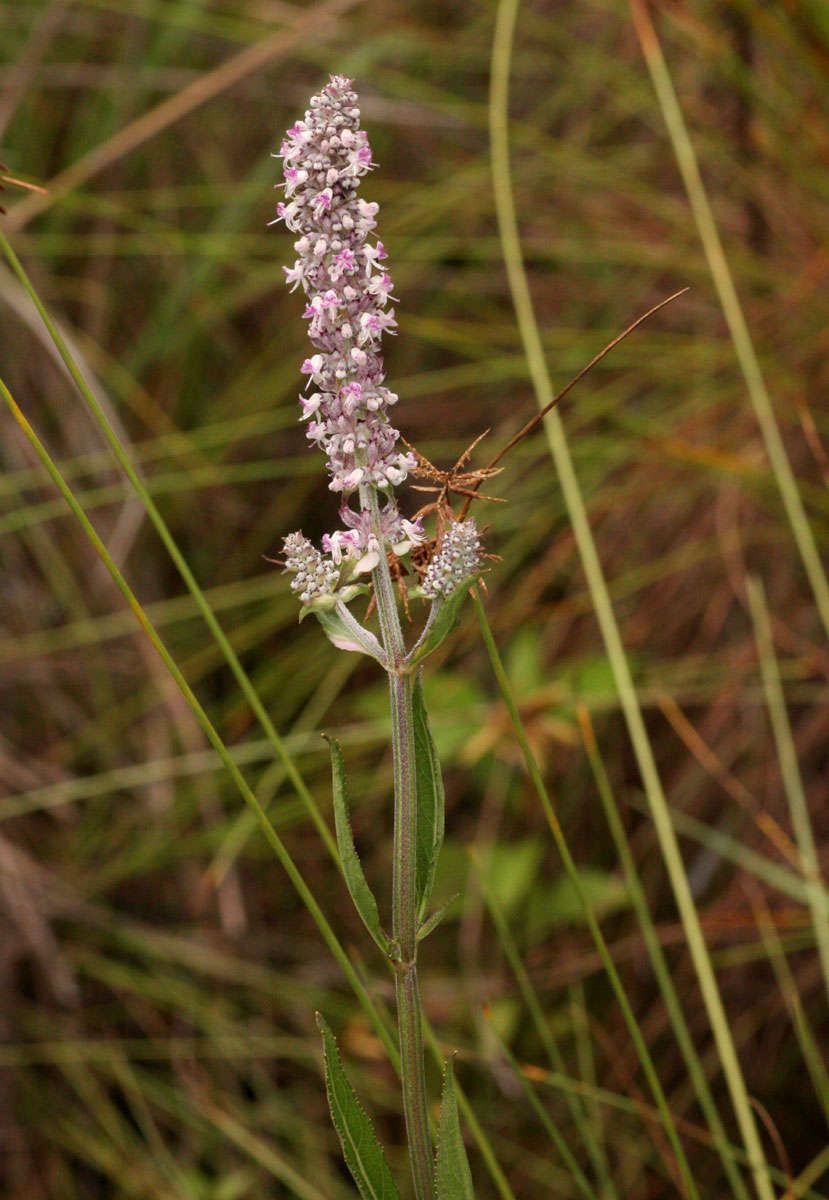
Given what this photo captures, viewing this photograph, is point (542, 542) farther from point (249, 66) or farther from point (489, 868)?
point (249, 66)

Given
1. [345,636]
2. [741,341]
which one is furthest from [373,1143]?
[741,341]

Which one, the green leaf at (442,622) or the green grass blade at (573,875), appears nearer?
the green leaf at (442,622)

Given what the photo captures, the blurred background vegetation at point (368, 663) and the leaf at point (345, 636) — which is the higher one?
the blurred background vegetation at point (368, 663)

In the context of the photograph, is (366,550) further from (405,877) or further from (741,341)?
(741,341)

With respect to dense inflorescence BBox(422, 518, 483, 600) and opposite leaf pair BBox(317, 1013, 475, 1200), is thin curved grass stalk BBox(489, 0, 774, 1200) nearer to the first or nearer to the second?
opposite leaf pair BBox(317, 1013, 475, 1200)

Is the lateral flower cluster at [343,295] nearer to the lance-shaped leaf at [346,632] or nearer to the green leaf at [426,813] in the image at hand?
the lance-shaped leaf at [346,632]

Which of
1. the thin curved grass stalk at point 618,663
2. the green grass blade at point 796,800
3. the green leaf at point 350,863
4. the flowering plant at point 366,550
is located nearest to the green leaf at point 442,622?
the flowering plant at point 366,550

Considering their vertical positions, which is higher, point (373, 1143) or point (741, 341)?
point (741, 341)
